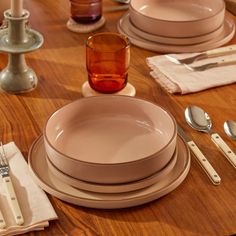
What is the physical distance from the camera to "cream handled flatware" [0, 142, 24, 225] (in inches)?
39.6

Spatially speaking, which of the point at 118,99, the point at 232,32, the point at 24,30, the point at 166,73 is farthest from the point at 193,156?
the point at 232,32

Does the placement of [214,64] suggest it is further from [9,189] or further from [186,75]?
[9,189]

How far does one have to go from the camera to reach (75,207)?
3.47 ft

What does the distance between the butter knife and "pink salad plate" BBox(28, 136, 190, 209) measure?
3 cm

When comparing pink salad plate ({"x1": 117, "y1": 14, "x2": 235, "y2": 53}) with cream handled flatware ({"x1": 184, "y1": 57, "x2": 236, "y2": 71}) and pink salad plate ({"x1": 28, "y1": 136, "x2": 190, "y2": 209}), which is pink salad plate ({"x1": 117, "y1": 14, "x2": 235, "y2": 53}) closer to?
cream handled flatware ({"x1": 184, "y1": 57, "x2": 236, "y2": 71})

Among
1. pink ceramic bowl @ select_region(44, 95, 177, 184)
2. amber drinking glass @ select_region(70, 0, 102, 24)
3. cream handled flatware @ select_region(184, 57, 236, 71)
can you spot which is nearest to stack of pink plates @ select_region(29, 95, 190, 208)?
pink ceramic bowl @ select_region(44, 95, 177, 184)

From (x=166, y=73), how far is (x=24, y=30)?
1.13 feet

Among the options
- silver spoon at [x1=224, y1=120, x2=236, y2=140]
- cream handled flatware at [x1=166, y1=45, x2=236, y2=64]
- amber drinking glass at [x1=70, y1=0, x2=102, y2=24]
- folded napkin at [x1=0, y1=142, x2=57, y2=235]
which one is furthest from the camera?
amber drinking glass at [x1=70, y1=0, x2=102, y2=24]

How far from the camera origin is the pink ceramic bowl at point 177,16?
1572 mm

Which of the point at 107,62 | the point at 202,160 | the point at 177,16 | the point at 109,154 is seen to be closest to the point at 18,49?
the point at 107,62

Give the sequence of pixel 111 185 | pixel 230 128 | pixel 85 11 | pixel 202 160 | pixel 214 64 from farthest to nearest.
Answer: pixel 85 11, pixel 214 64, pixel 230 128, pixel 202 160, pixel 111 185

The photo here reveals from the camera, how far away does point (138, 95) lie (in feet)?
4.58

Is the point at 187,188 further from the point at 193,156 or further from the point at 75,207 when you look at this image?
the point at 75,207

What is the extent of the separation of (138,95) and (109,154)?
0.29 meters
